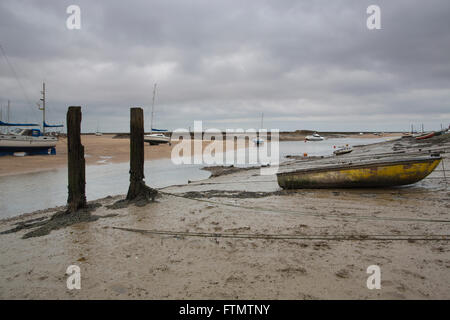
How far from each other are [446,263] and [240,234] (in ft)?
10.1

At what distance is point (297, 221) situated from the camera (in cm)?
574

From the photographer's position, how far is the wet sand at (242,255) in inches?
128

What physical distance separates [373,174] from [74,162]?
8803 millimetres

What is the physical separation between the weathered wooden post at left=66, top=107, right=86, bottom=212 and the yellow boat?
22.8 ft

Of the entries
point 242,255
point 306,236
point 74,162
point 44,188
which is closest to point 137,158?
point 74,162

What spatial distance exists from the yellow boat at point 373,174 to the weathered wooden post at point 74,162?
694 cm

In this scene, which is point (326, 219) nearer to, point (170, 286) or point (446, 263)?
point (446, 263)

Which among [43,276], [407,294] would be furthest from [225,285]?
[43,276]

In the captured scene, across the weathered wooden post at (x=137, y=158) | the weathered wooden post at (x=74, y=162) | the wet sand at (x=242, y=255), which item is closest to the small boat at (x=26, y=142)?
the wet sand at (x=242, y=255)

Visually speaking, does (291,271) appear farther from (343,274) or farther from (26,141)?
(26,141)

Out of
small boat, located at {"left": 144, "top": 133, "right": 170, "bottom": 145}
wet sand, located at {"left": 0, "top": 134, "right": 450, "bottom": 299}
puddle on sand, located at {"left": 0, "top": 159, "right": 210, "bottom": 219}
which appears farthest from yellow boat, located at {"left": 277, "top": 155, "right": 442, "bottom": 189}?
small boat, located at {"left": 144, "top": 133, "right": 170, "bottom": 145}

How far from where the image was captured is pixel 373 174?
27.5 feet

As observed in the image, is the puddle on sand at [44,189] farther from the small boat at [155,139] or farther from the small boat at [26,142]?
the small boat at [155,139]
